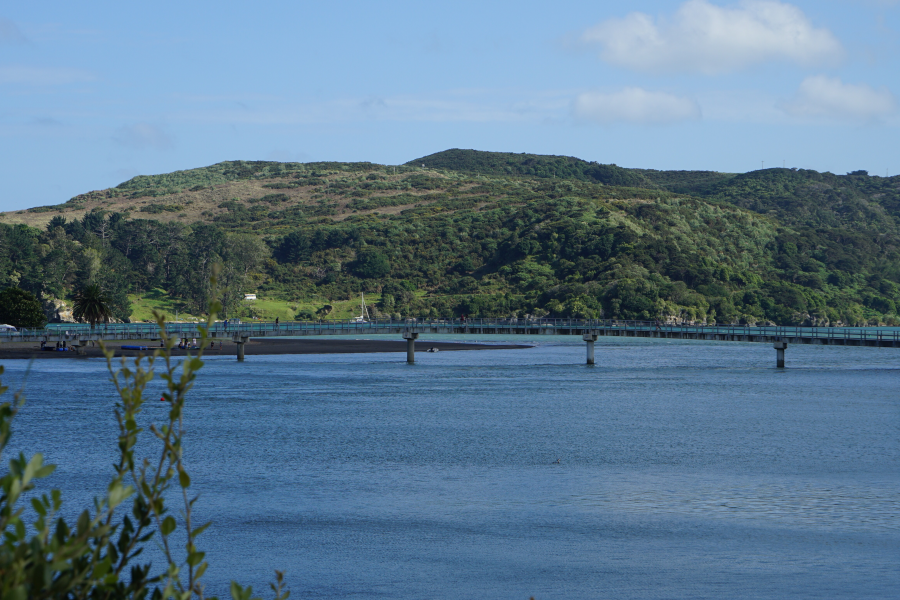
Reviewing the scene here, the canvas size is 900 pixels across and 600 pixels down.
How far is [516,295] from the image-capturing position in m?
183

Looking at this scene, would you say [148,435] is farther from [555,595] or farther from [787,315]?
[787,315]

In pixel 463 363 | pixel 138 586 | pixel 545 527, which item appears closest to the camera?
pixel 138 586

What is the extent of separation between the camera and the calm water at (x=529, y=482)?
28.2 meters

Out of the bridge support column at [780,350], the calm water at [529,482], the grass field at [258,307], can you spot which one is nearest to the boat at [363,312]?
the grass field at [258,307]

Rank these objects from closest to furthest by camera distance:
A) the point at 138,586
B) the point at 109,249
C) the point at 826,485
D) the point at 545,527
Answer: the point at 138,586 → the point at 545,527 → the point at 826,485 → the point at 109,249

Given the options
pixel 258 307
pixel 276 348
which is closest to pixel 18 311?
pixel 276 348

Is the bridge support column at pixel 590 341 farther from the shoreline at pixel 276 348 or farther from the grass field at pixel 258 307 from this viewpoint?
the grass field at pixel 258 307

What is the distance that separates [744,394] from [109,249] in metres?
147

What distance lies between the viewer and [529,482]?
42531 mm

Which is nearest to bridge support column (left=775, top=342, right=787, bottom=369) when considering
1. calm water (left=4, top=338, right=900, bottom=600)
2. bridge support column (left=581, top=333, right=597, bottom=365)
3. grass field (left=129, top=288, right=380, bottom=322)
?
calm water (left=4, top=338, right=900, bottom=600)

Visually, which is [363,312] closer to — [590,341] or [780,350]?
[590,341]

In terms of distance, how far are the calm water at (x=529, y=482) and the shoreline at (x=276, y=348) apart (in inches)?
1305

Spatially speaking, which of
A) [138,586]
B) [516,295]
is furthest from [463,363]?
[138,586]

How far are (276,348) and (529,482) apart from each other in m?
112
